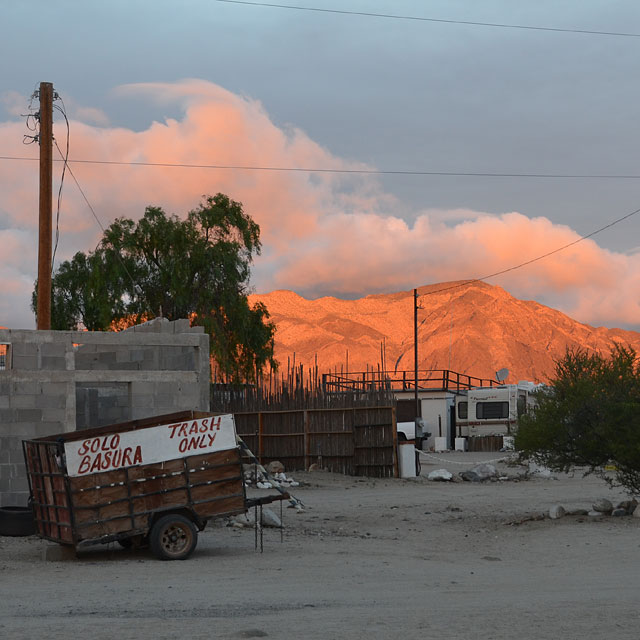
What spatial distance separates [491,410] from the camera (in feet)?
172

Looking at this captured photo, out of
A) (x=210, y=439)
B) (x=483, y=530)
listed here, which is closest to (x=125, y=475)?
(x=210, y=439)

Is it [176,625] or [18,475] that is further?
[18,475]

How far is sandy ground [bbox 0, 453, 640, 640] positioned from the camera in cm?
932

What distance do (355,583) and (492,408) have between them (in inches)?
1610

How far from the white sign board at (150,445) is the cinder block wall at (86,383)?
4.23 meters

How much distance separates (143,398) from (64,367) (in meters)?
1.57

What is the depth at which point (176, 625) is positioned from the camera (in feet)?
30.7

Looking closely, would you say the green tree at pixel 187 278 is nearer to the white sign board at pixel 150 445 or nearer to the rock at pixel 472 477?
the rock at pixel 472 477

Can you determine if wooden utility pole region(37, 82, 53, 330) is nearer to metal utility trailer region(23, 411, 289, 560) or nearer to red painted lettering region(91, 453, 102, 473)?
metal utility trailer region(23, 411, 289, 560)

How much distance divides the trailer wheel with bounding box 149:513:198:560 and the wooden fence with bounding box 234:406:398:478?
17.2 metres

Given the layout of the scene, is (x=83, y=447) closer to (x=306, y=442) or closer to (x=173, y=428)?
(x=173, y=428)

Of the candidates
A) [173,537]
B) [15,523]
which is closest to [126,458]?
[173,537]

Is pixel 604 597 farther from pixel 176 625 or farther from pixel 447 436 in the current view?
pixel 447 436

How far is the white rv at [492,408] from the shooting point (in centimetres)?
5159
